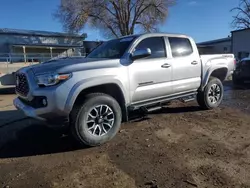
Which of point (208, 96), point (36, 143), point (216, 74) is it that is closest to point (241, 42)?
point (216, 74)

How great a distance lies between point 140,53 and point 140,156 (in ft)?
6.11

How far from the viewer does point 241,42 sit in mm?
33656

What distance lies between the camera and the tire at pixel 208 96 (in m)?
6.53

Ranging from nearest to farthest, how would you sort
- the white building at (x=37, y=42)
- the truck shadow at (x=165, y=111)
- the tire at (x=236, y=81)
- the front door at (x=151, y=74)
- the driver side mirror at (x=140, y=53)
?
the driver side mirror at (x=140, y=53)
the front door at (x=151, y=74)
the truck shadow at (x=165, y=111)
the tire at (x=236, y=81)
the white building at (x=37, y=42)

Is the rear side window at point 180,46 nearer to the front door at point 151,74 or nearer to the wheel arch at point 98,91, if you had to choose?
the front door at point 151,74

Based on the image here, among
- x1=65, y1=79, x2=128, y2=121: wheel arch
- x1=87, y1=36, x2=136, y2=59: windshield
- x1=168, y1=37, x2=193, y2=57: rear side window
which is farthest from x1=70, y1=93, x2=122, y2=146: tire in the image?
x1=168, y1=37, x2=193, y2=57: rear side window

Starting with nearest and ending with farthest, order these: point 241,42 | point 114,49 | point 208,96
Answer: point 114,49 < point 208,96 < point 241,42

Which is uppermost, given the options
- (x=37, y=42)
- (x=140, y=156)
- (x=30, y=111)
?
(x=37, y=42)

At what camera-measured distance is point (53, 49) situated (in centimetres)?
3319

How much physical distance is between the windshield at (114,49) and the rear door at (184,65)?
3.55ft

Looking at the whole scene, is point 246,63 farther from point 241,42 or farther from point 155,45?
point 241,42


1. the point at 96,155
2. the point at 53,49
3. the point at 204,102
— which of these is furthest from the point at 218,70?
the point at 53,49

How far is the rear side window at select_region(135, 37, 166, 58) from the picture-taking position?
5223 mm

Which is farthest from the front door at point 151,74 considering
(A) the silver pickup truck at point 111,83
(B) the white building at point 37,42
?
(B) the white building at point 37,42
